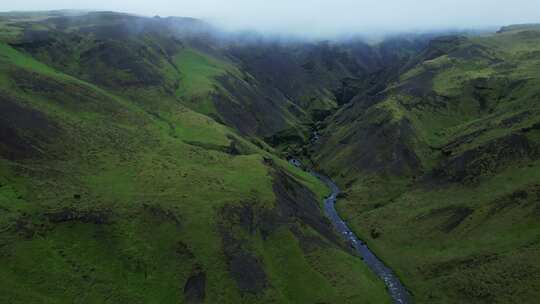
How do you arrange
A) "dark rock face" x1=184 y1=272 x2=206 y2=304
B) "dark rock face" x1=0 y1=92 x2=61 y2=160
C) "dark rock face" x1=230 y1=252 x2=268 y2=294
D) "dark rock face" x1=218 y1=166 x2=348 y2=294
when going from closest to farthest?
"dark rock face" x1=184 y1=272 x2=206 y2=304 → "dark rock face" x1=230 y1=252 x2=268 y2=294 → "dark rock face" x1=218 y1=166 x2=348 y2=294 → "dark rock face" x1=0 y1=92 x2=61 y2=160

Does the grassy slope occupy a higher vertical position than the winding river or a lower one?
higher

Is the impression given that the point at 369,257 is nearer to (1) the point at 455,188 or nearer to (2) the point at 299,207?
(2) the point at 299,207

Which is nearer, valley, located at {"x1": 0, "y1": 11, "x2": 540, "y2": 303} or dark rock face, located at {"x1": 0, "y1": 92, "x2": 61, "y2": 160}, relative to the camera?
valley, located at {"x1": 0, "y1": 11, "x2": 540, "y2": 303}

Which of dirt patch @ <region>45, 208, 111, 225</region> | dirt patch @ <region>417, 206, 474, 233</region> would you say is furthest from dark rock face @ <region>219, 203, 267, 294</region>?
dirt patch @ <region>417, 206, 474, 233</region>

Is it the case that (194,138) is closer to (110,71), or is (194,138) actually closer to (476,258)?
(110,71)

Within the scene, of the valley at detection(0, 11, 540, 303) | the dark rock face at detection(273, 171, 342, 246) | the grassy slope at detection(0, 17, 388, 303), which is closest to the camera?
the grassy slope at detection(0, 17, 388, 303)

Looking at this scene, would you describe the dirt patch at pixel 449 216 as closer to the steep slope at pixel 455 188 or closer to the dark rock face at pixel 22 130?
the steep slope at pixel 455 188

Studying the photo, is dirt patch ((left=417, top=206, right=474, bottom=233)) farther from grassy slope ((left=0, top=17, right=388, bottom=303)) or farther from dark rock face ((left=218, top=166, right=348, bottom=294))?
grassy slope ((left=0, top=17, right=388, bottom=303))

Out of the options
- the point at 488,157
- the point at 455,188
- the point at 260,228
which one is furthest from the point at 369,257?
the point at 488,157
